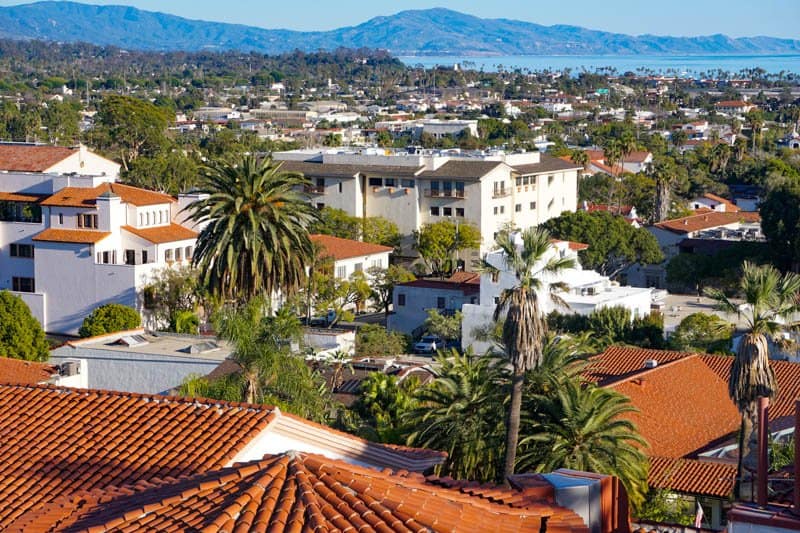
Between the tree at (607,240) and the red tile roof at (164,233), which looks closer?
the red tile roof at (164,233)

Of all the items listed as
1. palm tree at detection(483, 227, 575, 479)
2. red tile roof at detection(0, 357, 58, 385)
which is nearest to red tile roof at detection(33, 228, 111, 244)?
red tile roof at detection(0, 357, 58, 385)

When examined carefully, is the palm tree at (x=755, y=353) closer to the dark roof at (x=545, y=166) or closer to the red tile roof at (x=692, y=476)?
the red tile roof at (x=692, y=476)

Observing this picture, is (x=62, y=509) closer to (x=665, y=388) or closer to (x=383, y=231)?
(x=665, y=388)

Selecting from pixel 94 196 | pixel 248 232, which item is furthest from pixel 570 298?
pixel 94 196

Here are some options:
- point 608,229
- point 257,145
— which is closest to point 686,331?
point 608,229

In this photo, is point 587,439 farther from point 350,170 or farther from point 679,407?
point 350,170

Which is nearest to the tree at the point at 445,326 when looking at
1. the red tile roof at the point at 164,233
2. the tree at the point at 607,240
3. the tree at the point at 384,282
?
the tree at the point at 384,282
